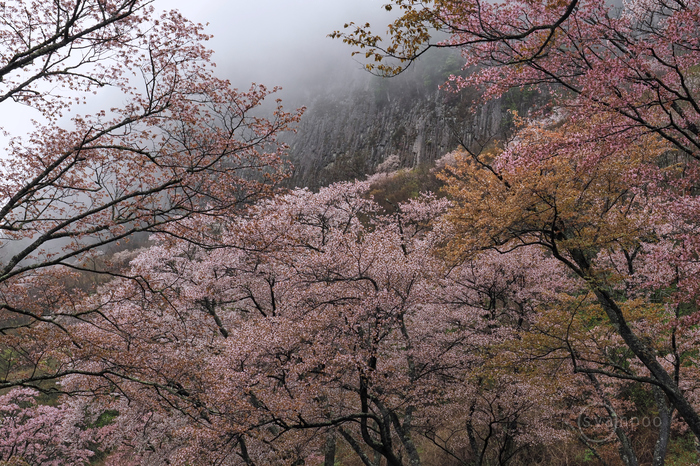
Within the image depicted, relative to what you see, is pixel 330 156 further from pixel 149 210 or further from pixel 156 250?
pixel 149 210

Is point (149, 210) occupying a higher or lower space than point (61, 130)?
lower

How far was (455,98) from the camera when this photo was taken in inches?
1857

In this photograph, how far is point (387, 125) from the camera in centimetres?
5328

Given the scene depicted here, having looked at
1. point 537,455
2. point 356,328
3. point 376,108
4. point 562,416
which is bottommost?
point 537,455

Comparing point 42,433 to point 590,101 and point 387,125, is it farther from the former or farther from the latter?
point 387,125

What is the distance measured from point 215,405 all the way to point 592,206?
34.8 feet

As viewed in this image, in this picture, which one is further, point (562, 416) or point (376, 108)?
point (376, 108)

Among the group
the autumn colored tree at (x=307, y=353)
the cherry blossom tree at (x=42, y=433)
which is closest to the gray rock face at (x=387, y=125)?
the autumn colored tree at (x=307, y=353)

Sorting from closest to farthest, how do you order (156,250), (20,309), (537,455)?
(20,309), (537,455), (156,250)

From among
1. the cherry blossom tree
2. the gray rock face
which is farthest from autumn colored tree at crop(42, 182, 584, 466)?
the gray rock face

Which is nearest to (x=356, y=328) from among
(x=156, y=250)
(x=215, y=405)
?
(x=215, y=405)

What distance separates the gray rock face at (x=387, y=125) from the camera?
41.8 metres

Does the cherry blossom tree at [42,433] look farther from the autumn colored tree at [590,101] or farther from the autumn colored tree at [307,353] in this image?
the autumn colored tree at [590,101]

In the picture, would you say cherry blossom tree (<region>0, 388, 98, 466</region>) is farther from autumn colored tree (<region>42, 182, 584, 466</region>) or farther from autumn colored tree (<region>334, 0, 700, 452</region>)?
autumn colored tree (<region>334, 0, 700, 452</region>)
